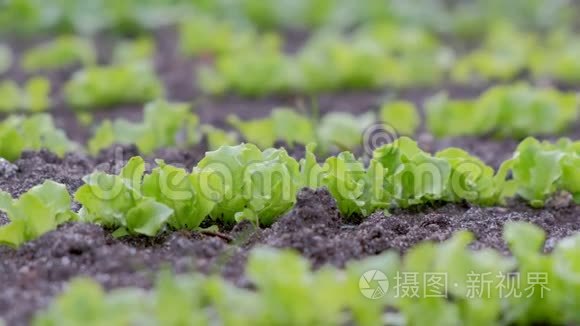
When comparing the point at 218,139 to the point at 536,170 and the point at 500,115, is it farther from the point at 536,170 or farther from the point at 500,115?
the point at 500,115

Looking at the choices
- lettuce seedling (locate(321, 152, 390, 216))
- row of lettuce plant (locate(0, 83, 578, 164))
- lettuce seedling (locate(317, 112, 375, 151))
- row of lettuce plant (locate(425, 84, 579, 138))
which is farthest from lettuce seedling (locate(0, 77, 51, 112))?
lettuce seedling (locate(321, 152, 390, 216))

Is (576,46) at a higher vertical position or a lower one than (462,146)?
higher

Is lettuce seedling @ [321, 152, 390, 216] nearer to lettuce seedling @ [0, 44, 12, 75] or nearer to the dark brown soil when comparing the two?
the dark brown soil

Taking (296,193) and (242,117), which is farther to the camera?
(242,117)

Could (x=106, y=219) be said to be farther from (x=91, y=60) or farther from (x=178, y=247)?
(x=91, y=60)

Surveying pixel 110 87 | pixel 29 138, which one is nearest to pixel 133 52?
pixel 110 87

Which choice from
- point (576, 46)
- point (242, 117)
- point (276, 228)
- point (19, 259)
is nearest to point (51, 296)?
point (19, 259)
